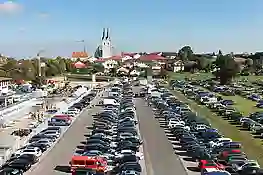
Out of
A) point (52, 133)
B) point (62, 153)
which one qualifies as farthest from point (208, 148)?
point (52, 133)

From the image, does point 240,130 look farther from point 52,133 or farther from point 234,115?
point 52,133

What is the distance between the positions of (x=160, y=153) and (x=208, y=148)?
7.16 ft

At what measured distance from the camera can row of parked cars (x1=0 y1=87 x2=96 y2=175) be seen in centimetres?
1512

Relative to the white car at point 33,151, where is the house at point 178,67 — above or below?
above

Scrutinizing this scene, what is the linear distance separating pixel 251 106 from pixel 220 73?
72.4 ft

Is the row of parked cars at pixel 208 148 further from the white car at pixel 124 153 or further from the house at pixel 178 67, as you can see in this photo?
the house at pixel 178 67

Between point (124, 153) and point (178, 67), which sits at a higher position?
point (178, 67)

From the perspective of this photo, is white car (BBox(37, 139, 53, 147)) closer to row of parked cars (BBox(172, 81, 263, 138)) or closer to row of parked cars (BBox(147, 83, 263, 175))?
row of parked cars (BBox(147, 83, 263, 175))

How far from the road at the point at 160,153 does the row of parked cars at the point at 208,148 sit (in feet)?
1.57

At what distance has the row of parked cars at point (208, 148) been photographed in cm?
1497

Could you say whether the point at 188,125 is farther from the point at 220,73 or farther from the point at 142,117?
the point at 220,73

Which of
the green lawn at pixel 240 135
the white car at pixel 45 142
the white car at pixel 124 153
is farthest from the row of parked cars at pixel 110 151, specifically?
the green lawn at pixel 240 135

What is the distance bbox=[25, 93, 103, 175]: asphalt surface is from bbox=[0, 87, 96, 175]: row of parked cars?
0.27 metres

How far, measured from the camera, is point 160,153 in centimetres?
1856
